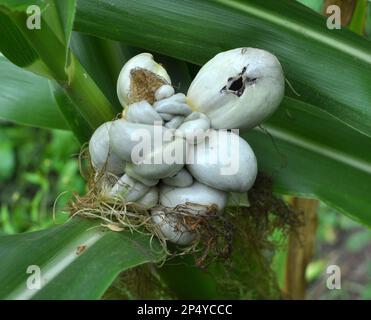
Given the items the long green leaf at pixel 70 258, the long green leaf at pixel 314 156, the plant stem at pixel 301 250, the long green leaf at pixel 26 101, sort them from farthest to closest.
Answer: the plant stem at pixel 301 250
the long green leaf at pixel 26 101
the long green leaf at pixel 314 156
the long green leaf at pixel 70 258

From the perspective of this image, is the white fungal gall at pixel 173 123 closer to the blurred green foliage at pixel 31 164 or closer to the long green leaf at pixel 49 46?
the long green leaf at pixel 49 46

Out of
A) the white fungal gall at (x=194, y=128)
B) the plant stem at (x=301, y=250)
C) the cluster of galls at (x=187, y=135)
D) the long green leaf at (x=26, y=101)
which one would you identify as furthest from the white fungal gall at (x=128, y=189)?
the plant stem at (x=301, y=250)

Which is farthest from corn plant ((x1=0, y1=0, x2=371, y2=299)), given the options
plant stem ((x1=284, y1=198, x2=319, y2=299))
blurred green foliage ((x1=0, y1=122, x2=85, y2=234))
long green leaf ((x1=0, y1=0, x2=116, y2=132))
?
blurred green foliage ((x1=0, y1=122, x2=85, y2=234))

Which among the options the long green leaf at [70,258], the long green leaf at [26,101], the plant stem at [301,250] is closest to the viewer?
the long green leaf at [70,258]

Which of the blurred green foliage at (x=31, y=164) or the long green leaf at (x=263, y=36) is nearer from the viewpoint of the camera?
the long green leaf at (x=263, y=36)

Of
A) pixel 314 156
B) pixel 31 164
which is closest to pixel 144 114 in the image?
pixel 314 156

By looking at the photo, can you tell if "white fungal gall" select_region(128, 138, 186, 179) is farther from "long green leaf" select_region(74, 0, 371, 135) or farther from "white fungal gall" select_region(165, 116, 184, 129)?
"long green leaf" select_region(74, 0, 371, 135)

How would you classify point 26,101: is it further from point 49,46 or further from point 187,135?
point 187,135

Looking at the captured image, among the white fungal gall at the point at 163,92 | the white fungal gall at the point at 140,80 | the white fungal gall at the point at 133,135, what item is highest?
the white fungal gall at the point at 140,80
